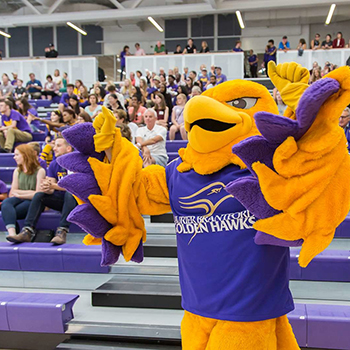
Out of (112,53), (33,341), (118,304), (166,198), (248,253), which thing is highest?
(112,53)

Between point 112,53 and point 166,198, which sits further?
point 112,53

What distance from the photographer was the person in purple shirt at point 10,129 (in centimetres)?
679

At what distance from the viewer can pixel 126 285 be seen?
3432 mm

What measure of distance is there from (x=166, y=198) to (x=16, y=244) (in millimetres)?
2725

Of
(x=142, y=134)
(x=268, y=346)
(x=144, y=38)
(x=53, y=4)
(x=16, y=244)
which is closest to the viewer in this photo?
(x=268, y=346)

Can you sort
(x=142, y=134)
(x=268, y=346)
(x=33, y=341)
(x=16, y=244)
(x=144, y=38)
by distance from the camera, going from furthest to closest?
(x=144, y=38), (x=142, y=134), (x=16, y=244), (x=33, y=341), (x=268, y=346)

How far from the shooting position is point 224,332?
151cm

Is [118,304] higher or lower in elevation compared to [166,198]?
lower

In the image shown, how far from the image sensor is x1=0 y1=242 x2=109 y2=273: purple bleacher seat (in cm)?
368

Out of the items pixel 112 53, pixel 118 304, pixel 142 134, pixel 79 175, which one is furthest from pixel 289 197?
pixel 112 53

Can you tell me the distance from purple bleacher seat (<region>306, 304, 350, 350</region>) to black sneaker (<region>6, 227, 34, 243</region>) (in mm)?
2524

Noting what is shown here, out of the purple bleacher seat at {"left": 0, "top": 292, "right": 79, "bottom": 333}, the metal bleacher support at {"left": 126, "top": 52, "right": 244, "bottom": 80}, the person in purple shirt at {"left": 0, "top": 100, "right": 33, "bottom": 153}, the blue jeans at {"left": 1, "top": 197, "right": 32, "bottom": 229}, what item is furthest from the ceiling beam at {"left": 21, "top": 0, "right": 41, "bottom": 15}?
the purple bleacher seat at {"left": 0, "top": 292, "right": 79, "bottom": 333}

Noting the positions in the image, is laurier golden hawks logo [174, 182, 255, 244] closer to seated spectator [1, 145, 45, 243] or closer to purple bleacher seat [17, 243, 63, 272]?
purple bleacher seat [17, 243, 63, 272]

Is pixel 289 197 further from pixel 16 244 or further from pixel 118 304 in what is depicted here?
pixel 16 244
